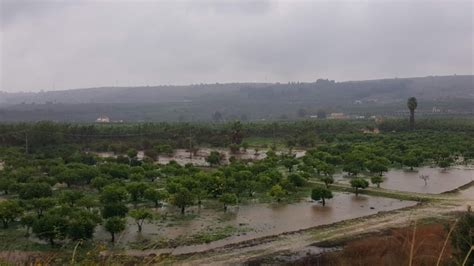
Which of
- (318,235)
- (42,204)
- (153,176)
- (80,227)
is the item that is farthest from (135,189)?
(318,235)

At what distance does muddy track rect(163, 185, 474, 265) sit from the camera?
17.5m

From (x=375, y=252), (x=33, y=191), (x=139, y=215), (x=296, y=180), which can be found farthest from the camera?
(x=296, y=180)

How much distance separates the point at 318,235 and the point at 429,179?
1963 centimetres

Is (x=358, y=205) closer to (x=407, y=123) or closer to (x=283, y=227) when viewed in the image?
(x=283, y=227)

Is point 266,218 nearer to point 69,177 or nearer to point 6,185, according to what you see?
point 69,177

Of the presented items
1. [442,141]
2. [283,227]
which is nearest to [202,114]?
[442,141]

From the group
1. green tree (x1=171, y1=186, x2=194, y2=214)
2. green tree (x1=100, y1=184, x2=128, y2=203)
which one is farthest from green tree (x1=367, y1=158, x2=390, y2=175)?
green tree (x1=100, y1=184, x2=128, y2=203)

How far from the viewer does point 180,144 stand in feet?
216

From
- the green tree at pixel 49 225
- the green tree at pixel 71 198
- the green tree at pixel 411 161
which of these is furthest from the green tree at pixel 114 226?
the green tree at pixel 411 161

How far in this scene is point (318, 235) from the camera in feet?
67.7

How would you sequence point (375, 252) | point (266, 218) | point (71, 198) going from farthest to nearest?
1. point (71, 198)
2. point (266, 218)
3. point (375, 252)

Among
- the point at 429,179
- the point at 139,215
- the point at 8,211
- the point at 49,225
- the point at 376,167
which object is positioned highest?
the point at 49,225

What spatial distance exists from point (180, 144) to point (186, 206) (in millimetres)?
40001

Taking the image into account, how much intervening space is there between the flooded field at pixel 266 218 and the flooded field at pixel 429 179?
488cm
